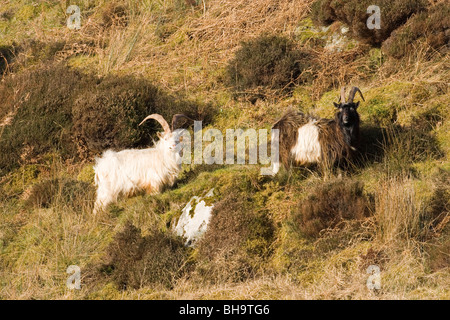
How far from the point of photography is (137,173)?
1035 centimetres

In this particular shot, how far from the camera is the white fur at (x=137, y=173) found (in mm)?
10305

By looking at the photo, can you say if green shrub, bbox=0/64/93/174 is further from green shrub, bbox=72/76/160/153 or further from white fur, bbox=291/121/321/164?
white fur, bbox=291/121/321/164

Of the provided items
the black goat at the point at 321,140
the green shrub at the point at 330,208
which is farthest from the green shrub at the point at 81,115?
the green shrub at the point at 330,208

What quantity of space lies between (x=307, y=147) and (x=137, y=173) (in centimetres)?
271

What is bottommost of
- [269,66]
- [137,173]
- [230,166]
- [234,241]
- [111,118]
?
[234,241]

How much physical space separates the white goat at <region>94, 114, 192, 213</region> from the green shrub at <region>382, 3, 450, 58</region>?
4677 mm

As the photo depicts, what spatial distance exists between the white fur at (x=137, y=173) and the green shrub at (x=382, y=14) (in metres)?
4.72

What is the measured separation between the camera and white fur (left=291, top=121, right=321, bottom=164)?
9.80m

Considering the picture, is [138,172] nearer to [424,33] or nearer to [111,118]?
[111,118]

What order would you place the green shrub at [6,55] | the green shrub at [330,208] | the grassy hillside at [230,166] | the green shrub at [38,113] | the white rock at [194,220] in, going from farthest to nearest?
1. the green shrub at [6,55]
2. the green shrub at [38,113]
3. the white rock at [194,220]
4. the green shrub at [330,208]
5. the grassy hillside at [230,166]

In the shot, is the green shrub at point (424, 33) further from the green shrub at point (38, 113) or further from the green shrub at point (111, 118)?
the green shrub at point (38, 113)

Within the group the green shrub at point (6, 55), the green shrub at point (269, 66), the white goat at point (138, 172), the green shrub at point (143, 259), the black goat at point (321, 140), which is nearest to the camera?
the green shrub at point (143, 259)

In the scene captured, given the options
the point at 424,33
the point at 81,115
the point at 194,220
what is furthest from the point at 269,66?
the point at 194,220

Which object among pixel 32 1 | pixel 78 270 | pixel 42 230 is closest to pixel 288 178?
pixel 78 270
